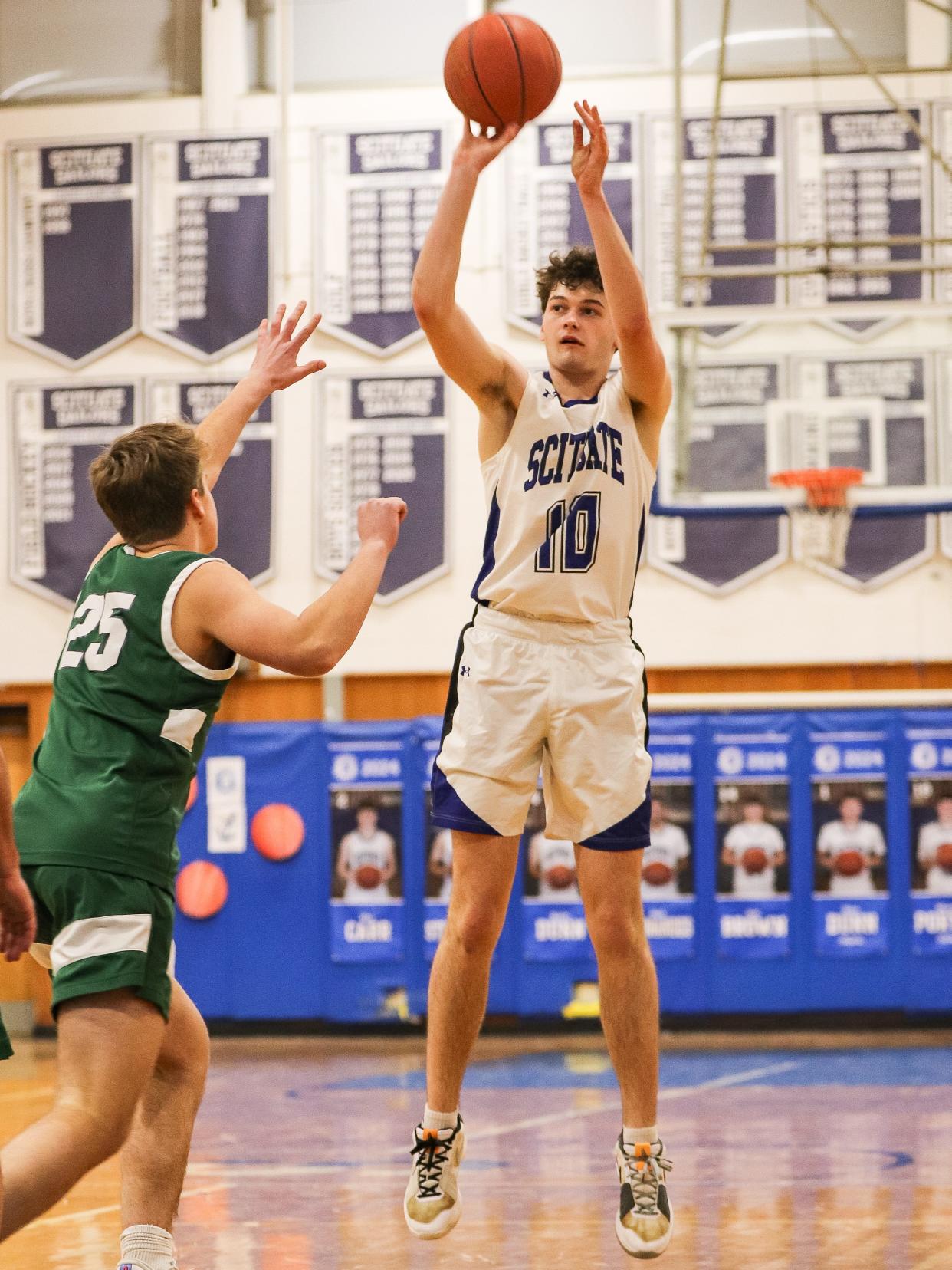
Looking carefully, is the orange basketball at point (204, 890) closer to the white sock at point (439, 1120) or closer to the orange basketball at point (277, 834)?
the orange basketball at point (277, 834)

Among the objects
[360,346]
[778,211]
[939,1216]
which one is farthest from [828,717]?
[939,1216]

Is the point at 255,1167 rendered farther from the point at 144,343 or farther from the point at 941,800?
the point at 144,343

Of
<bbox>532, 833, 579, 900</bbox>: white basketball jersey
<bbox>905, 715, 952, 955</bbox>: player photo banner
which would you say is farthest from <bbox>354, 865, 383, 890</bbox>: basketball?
<bbox>905, 715, 952, 955</bbox>: player photo banner

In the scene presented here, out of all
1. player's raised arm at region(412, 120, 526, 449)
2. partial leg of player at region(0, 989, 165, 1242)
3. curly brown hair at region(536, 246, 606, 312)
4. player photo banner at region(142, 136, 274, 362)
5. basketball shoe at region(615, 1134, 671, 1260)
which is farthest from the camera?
player photo banner at region(142, 136, 274, 362)

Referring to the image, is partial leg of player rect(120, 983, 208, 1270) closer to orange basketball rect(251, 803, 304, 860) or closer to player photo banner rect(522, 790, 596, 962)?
player photo banner rect(522, 790, 596, 962)

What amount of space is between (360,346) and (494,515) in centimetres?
565

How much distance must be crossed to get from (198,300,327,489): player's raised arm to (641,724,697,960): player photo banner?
16.1ft

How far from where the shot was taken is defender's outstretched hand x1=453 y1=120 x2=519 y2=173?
358 centimetres

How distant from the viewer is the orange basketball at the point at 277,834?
888 centimetres

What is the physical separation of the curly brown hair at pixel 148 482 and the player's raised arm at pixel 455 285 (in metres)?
0.68

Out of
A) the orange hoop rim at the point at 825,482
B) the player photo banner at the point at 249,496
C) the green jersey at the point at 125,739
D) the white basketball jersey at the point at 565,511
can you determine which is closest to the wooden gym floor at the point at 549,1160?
the green jersey at the point at 125,739

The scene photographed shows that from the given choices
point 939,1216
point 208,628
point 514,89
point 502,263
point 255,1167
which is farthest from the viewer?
point 502,263

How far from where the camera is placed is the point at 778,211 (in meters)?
9.01

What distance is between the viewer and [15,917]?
291 cm
